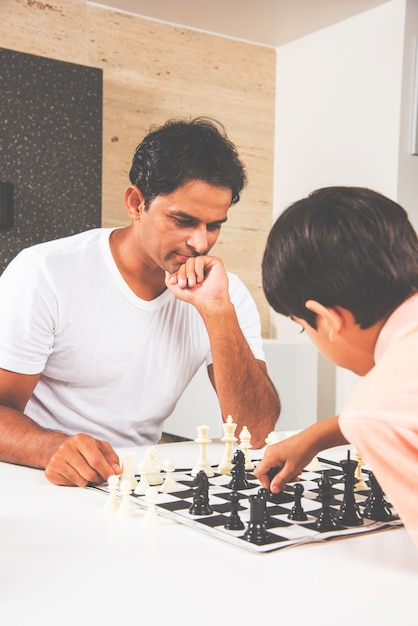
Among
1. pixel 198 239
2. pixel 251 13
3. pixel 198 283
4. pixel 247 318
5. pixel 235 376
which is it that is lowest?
pixel 235 376

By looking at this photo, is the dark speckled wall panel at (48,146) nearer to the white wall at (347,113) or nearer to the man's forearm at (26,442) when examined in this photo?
the white wall at (347,113)

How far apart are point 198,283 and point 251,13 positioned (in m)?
2.68

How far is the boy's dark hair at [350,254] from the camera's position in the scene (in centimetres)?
114

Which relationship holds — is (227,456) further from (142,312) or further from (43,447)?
(142,312)

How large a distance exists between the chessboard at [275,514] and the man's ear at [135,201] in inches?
37.3

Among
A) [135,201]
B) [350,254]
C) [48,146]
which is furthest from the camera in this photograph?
[48,146]

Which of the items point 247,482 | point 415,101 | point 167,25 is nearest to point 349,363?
point 247,482

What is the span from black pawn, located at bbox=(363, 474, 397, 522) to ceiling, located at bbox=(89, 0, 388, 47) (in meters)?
3.40

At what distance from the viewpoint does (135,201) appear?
2.24 meters

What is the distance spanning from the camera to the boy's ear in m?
1.17

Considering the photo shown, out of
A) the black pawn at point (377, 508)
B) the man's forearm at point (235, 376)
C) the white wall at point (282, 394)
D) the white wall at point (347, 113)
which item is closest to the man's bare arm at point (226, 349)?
the man's forearm at point (235, 376)

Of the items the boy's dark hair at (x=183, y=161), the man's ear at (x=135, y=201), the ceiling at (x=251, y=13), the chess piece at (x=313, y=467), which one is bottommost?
the chess piece at (x=313, y=467)

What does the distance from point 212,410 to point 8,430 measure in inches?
87.4

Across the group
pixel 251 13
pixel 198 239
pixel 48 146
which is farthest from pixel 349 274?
pixel 251 13
